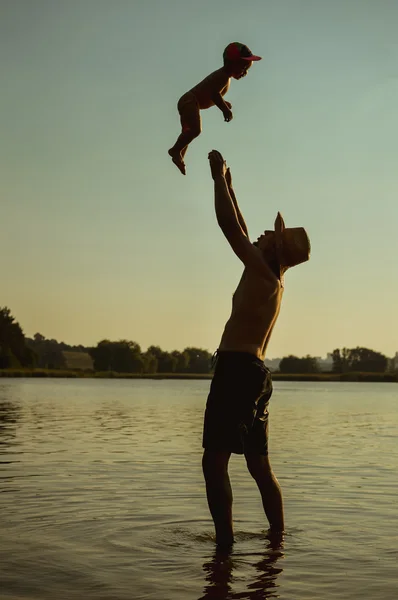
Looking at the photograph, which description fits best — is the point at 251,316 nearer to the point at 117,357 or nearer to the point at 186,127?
the point at 186,127

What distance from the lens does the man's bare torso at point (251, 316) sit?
677 cm

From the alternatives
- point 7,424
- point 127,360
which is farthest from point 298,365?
point 7,424

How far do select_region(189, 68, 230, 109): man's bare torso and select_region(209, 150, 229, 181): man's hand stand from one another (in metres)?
0.41

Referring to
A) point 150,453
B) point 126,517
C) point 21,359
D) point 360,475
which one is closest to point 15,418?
point 150,453

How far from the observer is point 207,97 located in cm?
673

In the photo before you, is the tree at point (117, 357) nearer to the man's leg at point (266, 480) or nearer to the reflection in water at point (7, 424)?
the reflection in water at point (7, 424)

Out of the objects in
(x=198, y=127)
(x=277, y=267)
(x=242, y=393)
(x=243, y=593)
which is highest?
(x=198, y=127)

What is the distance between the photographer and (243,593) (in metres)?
5.71

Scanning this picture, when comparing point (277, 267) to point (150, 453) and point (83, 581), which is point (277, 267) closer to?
point (83, 581)

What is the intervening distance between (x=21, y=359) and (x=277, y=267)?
4840 inches

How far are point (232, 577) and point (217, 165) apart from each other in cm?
311

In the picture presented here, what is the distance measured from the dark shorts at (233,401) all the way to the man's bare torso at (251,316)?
8cm

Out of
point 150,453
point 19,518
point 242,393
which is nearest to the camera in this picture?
point 242,393

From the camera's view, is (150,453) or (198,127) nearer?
(198,127)
